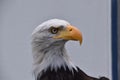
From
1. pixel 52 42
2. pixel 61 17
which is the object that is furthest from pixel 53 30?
pixel 61 17

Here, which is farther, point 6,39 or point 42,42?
point 6,39

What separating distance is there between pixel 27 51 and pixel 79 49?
12.5 inches

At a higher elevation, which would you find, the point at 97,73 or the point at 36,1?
the point at 36,1

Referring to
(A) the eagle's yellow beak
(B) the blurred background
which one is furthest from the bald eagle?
(B) the blurred background

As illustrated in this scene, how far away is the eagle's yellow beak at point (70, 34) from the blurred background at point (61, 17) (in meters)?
0.63

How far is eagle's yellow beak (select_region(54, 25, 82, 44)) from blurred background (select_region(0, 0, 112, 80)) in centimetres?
63

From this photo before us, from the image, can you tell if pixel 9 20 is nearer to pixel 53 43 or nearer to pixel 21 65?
pixel 21 65

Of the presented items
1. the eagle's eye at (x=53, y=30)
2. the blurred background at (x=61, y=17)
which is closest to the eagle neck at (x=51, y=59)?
the eagle's eye at (x=53, y=30)

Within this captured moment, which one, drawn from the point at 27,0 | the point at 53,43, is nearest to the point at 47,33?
the point at 53,43

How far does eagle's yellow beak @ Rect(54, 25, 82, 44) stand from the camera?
14.6 feet

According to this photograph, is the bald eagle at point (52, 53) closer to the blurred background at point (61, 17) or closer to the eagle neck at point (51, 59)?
the eagle neck at point (51, 59)

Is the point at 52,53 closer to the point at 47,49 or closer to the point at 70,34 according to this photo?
the point at 47,49

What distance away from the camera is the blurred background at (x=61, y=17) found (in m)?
5.19

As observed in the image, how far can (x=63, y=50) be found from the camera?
183 inches
